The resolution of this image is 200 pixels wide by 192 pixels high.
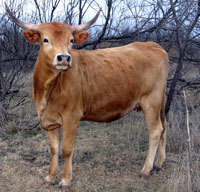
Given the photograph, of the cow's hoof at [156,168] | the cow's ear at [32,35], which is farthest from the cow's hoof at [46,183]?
the cow's ear at [32,35]

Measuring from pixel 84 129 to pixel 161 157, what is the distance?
2.52 metres

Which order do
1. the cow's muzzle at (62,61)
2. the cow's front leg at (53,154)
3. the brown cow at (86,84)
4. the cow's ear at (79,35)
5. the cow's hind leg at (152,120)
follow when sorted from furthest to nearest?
the cow's hind leg at (152,120), the cow's front leg at (53,154), the cow's ear at (79,35), the brown cow at (86,84), the cow's muzzle at (62,61)

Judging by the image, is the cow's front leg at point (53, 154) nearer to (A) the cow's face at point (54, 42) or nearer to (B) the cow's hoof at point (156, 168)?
(A) the cow's face at point (54, 42)

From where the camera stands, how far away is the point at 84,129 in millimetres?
7016

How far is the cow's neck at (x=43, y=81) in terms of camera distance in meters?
3.83

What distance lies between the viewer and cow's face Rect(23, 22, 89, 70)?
336 centimetres

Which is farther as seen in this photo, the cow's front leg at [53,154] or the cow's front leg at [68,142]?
the cow's front leg at [53,154]

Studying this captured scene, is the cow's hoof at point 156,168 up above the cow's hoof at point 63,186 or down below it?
below

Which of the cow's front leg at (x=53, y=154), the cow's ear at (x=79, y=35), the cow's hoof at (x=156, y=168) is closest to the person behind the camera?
the cow's ear at (x=79, y=35)

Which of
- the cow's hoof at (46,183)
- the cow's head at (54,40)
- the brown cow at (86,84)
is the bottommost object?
the cow's hoof at (46,183)

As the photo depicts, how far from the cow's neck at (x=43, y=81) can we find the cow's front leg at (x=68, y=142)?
398 millimetres

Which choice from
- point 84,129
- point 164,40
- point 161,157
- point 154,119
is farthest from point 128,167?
point 164,40

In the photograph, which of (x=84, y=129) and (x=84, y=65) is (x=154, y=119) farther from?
(x=84, y=129)

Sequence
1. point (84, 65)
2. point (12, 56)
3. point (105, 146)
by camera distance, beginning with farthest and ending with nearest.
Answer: point (12, 56) < point (105, 146) < point (84, 65)
